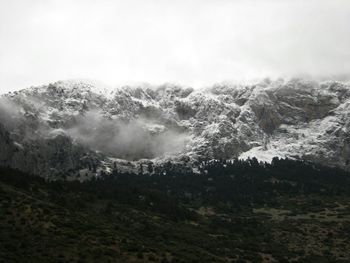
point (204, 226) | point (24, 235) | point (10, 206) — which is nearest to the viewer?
point (24, 235)

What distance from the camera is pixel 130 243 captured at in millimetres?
99250

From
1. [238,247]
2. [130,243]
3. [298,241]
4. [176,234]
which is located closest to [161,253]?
[130,243]

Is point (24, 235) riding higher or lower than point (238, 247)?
lower

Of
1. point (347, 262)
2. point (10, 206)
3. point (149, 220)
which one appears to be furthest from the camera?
point (149, 220)

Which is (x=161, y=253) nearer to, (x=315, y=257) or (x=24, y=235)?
(x=24, y=235)

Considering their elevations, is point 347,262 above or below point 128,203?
below

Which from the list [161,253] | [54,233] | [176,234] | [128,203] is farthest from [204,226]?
[54,233]

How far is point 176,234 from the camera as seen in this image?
146 meters

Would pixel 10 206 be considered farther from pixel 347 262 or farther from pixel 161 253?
pixel 347 262

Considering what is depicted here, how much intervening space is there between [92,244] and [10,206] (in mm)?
17031

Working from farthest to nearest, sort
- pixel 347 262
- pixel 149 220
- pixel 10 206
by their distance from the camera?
pixel 149 220 → pixel 347 262 → pixel 10 206

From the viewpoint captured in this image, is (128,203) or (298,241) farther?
(128,203)

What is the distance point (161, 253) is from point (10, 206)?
27317 millimetres

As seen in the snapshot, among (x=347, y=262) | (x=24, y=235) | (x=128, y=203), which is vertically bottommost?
(x=24, y=235)
